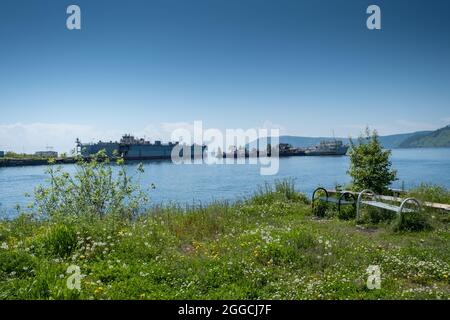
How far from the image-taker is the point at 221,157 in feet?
541

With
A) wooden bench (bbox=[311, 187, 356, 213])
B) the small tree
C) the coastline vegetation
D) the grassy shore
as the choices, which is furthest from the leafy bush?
the small tree

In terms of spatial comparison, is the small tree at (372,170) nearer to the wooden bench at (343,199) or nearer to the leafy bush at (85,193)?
the wooden bench at (343,199)

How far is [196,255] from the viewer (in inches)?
327

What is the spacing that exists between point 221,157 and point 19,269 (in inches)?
6210

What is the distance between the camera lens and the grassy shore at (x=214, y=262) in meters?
6.34

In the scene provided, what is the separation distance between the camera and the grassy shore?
6344 mm

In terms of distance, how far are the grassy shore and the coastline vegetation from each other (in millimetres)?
22

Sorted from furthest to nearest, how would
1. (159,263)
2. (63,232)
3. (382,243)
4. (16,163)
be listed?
(16,163), (382,243), (63,232), (159,263)

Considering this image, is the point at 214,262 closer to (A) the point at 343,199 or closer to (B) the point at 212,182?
(A) the point at 343,199
